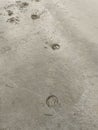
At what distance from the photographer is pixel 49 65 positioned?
231cm

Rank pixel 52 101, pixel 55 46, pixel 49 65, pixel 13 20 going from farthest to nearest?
pixel 13 20, pixel 55 46, pixel 49 65, pixel 52 101

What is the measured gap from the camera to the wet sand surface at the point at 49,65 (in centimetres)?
189

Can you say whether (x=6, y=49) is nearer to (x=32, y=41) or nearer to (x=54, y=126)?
(x=32, y=41)

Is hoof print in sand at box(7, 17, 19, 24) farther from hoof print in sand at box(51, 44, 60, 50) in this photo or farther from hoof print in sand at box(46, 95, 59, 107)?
hoof print in sand at box(46, 95, 59, 107)

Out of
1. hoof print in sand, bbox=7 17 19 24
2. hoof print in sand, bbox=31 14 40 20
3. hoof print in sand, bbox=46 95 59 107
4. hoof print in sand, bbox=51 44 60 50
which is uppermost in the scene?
hoof print in sand, bbox=31 14 40 20

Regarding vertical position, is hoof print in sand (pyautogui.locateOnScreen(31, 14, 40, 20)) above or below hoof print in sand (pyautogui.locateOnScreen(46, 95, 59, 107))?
above

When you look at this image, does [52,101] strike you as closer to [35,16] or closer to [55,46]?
[55,46]

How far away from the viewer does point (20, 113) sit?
6.39ft

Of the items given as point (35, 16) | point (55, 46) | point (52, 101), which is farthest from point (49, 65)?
point (35, 16)

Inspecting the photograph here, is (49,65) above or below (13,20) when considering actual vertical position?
below

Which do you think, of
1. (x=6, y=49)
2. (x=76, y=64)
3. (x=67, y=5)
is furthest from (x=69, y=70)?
(x=67, y=5)

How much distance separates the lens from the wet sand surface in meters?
1.89

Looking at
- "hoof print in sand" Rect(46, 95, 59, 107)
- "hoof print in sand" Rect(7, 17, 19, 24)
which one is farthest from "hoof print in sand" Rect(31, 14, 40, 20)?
"hoof print in sand" Rect(46, 95, 59, 107)

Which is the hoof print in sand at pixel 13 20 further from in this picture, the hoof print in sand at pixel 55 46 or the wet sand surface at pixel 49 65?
the hoof print in sand at pixel 55 46
